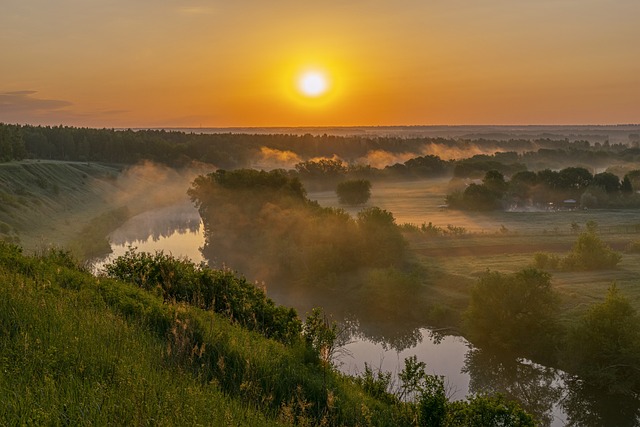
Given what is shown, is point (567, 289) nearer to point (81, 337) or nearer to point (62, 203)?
point (81, 337)

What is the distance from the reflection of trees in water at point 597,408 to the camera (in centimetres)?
3041

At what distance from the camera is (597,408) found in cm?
3164

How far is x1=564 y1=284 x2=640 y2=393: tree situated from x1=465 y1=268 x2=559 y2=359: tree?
3.06 m

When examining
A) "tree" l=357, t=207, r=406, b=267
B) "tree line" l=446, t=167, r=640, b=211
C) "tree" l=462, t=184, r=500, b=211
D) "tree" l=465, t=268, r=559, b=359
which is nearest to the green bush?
"tree" l=465, t=268, r=559, b=359

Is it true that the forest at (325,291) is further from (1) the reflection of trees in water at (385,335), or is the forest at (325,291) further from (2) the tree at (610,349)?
(1) the reflection of trees in water at (385,335)

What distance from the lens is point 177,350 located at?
10641 mm

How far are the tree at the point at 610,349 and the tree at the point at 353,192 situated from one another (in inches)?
3257

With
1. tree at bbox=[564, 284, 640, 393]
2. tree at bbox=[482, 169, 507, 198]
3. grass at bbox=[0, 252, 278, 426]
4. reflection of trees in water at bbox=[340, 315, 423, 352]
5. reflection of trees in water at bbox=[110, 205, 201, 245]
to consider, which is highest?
grass at bbox=[0, 252, 278, 426]

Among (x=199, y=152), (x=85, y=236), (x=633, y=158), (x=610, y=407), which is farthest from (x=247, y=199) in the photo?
(x=633, y=158)

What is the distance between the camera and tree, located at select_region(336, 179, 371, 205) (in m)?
116

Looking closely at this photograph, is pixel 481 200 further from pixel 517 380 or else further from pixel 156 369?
pixel 156 369

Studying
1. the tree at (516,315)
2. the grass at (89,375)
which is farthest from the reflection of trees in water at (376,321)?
the grass at (89,375)

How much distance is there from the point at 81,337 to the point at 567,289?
4545 centimetres

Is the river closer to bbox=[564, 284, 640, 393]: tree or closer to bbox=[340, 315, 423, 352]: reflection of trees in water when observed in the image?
bbox=[340, 315, 423, 352]: reflection of trees in water
